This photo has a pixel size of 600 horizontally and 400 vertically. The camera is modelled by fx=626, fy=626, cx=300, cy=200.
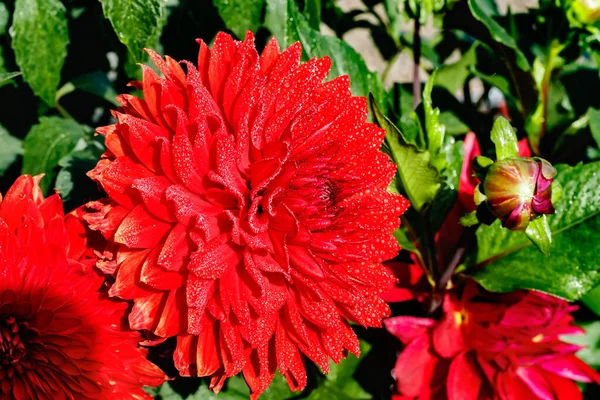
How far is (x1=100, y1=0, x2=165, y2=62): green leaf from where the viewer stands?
0.60 m

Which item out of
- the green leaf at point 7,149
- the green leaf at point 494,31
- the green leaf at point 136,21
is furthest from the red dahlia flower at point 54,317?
Answer: the green leaf at point 494,31

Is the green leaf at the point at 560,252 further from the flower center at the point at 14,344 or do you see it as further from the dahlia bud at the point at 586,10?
the flower center at the point at 14,344

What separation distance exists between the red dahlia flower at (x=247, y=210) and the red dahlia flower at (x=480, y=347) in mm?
182

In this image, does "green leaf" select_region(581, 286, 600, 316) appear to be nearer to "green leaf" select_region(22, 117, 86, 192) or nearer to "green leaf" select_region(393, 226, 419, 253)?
"green leaf" select_region(393, 226, 419, 253)

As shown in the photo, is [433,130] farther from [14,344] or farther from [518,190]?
[14,344]

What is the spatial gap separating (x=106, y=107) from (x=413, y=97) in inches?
19.1

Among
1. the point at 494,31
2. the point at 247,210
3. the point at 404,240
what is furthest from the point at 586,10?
the point at 247,210

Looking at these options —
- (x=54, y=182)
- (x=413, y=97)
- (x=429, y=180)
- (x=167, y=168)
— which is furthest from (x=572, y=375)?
(x=54, y=182)

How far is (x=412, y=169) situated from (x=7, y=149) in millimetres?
552

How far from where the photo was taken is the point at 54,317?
0.57 meters

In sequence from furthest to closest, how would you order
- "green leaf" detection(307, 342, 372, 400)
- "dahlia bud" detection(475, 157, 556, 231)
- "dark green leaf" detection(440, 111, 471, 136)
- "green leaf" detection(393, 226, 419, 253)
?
"dark green leaf" detection(440, 111, 471, 136) < "green leaf" detection(307, 342, 372, 400) < "green leaf" detection(393, 226, 419, 253) < "dahlia bud" detection(475, 157, 556, 231)

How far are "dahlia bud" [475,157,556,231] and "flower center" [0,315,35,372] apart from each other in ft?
1.42

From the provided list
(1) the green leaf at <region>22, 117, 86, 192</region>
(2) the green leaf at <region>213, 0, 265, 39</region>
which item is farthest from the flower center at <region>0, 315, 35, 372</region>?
(2) the green leaf at <region>213, 0, 265, 39</region>

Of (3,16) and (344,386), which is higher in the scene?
(3,16)
